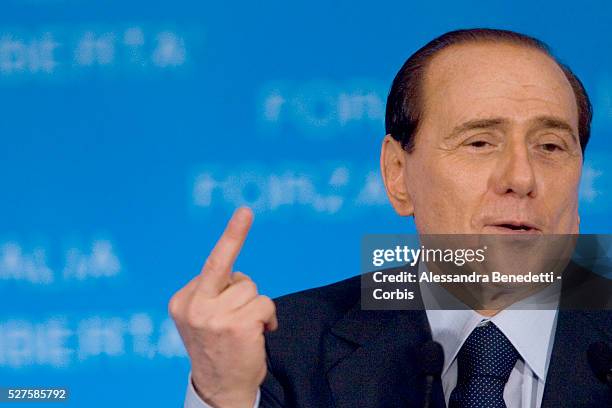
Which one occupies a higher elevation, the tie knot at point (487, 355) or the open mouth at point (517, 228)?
the open mouth at point (517, 228)

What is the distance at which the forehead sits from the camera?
1.40m

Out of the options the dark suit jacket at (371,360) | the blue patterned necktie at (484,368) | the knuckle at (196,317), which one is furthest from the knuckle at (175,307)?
the blue patterned necktie at (484,368)

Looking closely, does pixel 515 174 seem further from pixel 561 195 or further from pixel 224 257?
pixel 224 257

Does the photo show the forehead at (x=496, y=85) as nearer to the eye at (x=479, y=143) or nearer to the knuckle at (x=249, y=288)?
the eye at (x=479, y=143)

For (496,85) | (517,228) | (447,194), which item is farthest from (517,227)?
(496,85)

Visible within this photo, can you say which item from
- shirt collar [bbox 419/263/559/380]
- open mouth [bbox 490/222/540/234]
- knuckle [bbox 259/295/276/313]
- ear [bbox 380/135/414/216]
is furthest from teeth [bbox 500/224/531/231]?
knuckle [bbox 259/295/276/313]

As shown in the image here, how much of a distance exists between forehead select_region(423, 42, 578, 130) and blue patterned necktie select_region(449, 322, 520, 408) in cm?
34

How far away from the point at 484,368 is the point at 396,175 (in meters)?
0.46

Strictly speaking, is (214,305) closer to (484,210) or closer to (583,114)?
(484,210)

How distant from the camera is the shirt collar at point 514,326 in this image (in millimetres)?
1289

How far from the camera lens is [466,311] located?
1.38m

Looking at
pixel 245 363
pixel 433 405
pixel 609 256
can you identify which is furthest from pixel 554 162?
pixel 245 363

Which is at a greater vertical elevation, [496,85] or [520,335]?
[496,85]

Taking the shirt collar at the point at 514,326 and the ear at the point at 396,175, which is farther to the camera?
the ear at the point at 396,175
